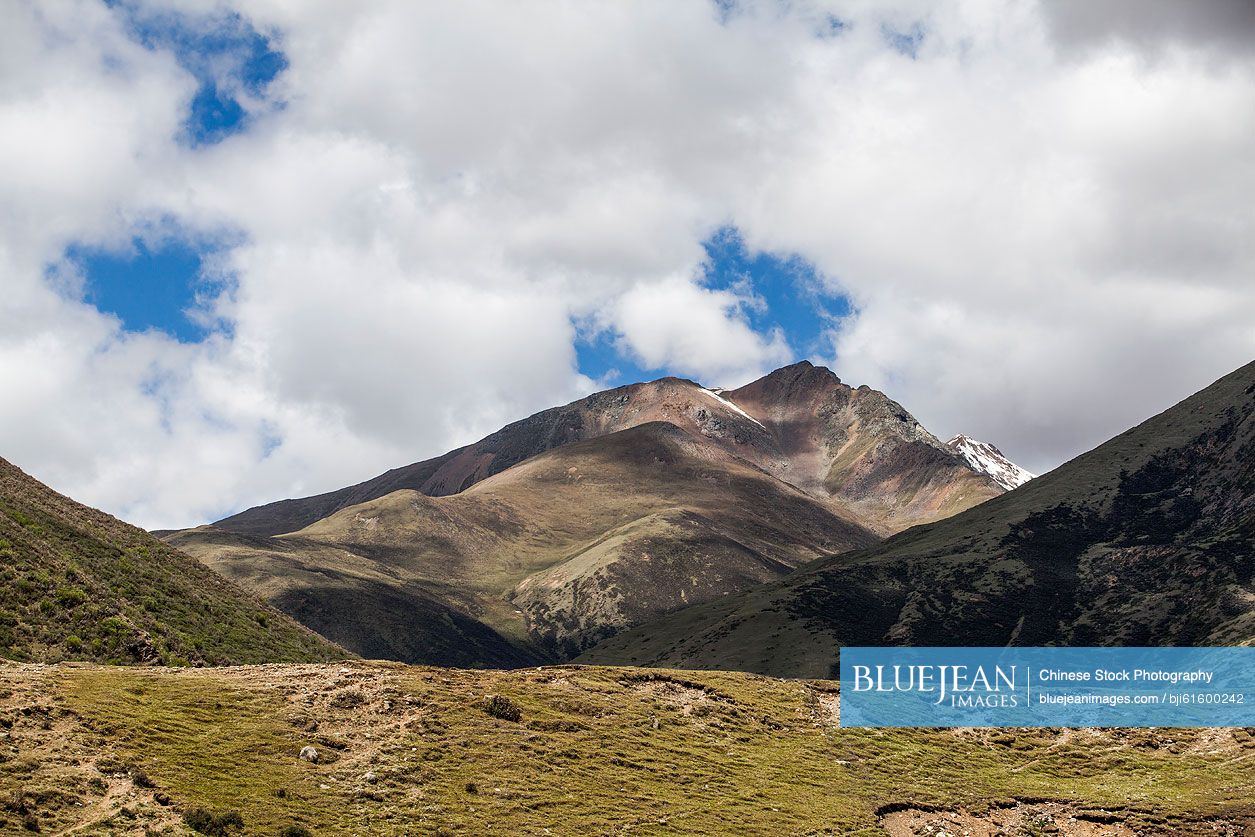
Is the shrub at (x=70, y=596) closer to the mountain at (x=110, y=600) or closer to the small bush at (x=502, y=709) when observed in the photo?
the mountain at (x=110, y=600)

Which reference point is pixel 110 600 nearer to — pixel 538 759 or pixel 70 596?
pixel 70 596

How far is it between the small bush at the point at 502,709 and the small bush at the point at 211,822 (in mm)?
22896

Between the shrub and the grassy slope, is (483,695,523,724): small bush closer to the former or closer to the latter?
the grassy slope

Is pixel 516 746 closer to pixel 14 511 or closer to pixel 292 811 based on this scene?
pixel 292 811

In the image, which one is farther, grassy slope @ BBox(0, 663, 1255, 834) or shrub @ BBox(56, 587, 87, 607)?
shrub @ BBox(56, 587, 87, 607)

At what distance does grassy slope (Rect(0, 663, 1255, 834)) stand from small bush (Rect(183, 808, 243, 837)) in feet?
2.03

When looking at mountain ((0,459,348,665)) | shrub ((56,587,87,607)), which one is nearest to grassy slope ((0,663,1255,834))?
mountain ((0,459,348,665))

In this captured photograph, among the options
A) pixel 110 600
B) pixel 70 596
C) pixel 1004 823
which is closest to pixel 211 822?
pixel 70 596

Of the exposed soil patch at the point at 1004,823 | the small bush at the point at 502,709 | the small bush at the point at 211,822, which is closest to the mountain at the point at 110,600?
the small bush at the point at 502,709

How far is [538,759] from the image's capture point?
56906 millimetres

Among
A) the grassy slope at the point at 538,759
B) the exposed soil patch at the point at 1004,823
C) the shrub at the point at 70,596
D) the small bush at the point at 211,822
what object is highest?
the shrub at the point at 70,596

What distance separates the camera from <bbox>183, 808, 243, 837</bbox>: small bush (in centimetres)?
3819

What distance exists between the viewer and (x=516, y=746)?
189 ft

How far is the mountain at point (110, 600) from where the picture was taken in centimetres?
5928
